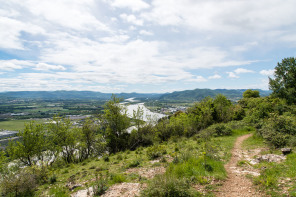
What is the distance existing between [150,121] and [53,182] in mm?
21084

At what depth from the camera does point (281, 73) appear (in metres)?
35.2

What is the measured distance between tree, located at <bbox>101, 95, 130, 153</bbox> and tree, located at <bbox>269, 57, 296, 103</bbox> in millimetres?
36375

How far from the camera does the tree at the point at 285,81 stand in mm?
32906

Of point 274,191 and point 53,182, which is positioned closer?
point 274,191

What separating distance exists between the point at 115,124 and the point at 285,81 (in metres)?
40.6

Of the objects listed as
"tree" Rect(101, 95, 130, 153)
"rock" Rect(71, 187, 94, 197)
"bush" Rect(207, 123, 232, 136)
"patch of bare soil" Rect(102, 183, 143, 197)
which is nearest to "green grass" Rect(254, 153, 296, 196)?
"patch of bare soil" Rect(102, 183, 143, 197)

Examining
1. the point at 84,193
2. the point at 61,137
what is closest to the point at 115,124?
the point at 61,137

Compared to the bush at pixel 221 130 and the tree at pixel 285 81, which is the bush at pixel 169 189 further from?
the tree at pixel 285 81

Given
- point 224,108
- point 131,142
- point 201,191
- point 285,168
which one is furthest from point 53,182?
point 224,108

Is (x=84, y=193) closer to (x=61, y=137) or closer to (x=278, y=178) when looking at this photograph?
(x=278, y=178)

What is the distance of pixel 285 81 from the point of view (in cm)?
3481

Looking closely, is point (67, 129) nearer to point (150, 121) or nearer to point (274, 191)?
point (150, 121)

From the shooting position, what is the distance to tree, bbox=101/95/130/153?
25719 mm

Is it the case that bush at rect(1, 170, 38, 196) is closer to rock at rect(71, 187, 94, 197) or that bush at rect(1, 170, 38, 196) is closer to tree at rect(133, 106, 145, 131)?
rock at rect(71, 187, 94, 197)
